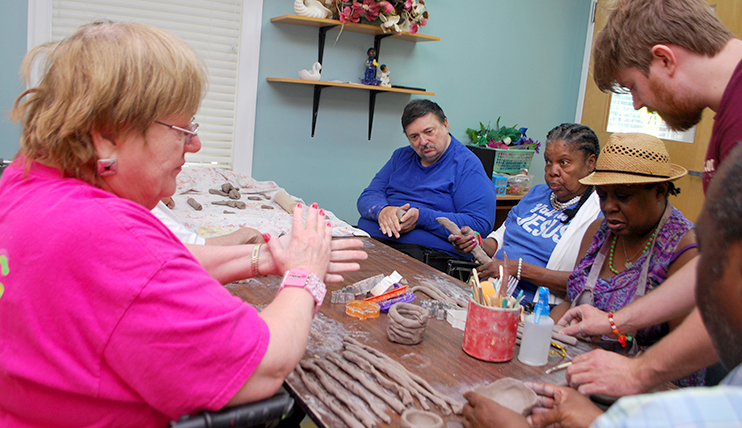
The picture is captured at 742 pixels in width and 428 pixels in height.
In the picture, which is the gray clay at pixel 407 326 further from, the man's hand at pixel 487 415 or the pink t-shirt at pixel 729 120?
the pink t-shirt at pixel 729 120

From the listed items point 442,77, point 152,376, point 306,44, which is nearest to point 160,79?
point 152,376

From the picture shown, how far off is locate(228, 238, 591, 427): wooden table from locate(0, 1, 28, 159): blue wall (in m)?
2.87

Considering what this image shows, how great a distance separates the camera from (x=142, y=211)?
1.00 meters

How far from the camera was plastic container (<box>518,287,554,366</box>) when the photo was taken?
1.43 metres


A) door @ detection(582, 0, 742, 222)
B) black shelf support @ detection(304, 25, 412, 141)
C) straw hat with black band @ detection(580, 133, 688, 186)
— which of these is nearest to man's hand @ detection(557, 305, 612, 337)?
straw hat with black band @ detection(580, 133, 688, 186)

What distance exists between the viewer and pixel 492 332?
4.66 ft

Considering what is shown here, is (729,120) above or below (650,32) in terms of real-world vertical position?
below

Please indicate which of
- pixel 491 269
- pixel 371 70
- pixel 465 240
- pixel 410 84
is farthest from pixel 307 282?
pixel 410 84

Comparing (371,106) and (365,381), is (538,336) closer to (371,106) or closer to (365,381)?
(365,381)

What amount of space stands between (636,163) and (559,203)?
35.8 inches

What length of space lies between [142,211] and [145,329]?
0.22 meters

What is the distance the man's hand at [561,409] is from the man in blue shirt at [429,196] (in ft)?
5.86

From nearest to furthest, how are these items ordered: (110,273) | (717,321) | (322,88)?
(717,321), (110,273), (322,88)

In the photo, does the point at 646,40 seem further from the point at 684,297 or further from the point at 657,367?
the point at 657,367
